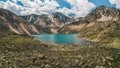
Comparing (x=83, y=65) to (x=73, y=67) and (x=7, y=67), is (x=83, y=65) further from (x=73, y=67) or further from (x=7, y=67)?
(x=7, y=67)

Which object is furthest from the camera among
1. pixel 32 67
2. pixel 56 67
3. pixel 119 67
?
pixel 119 67

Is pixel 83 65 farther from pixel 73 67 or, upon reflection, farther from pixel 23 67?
pixel 23 67

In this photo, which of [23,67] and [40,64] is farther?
[40,64]

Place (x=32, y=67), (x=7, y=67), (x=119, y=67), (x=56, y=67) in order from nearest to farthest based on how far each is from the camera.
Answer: (x=7, y=67)
(x=32, y=67)
(x=56, y=67)
(x=119, y=67)

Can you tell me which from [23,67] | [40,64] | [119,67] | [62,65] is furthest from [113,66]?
[23,67]

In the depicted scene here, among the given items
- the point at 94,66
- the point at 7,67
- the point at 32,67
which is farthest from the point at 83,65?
the point at 7,67

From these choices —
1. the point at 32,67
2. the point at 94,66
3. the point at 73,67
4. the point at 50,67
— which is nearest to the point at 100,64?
the point at 94,66

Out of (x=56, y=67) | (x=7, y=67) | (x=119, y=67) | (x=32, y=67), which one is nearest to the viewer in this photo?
(x=7, y=67)

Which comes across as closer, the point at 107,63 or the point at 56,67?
the point at 56,67
